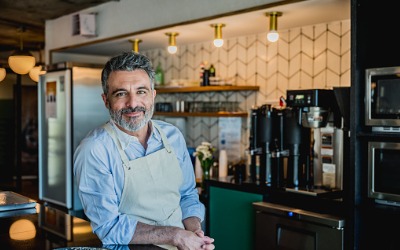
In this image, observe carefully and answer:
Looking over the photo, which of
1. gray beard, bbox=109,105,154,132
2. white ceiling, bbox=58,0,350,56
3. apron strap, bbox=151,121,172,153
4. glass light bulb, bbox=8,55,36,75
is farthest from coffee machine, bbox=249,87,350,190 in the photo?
glass light bulb, bbox=8,55,36,75

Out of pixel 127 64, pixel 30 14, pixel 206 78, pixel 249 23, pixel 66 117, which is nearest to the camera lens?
pixel 127 64

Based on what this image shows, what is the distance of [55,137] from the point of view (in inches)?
233

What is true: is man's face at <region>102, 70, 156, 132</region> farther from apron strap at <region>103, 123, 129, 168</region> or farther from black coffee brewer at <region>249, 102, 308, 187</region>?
black coffee brewer at <region>249, 102, 308, 187</region>

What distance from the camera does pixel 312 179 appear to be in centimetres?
373

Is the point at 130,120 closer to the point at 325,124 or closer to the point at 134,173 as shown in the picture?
the point at 134,173

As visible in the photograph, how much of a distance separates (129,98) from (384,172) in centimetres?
170

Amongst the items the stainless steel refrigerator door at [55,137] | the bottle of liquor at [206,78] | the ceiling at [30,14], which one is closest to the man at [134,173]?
the bottle of liquor at [206,78]

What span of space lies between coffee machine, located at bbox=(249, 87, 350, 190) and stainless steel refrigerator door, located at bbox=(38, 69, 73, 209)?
2525mm

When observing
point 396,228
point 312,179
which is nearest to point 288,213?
point 312,179

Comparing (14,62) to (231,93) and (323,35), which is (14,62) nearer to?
(231,93)

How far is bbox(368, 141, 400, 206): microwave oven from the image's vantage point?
2.95 meters

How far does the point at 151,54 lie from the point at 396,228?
3.91 meters

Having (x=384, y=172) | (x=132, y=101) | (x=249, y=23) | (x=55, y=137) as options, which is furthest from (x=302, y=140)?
(x=55, y=137)

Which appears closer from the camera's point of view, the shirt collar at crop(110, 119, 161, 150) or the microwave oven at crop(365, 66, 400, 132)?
the shirt collar at crop(110, 119, 161, 150)
